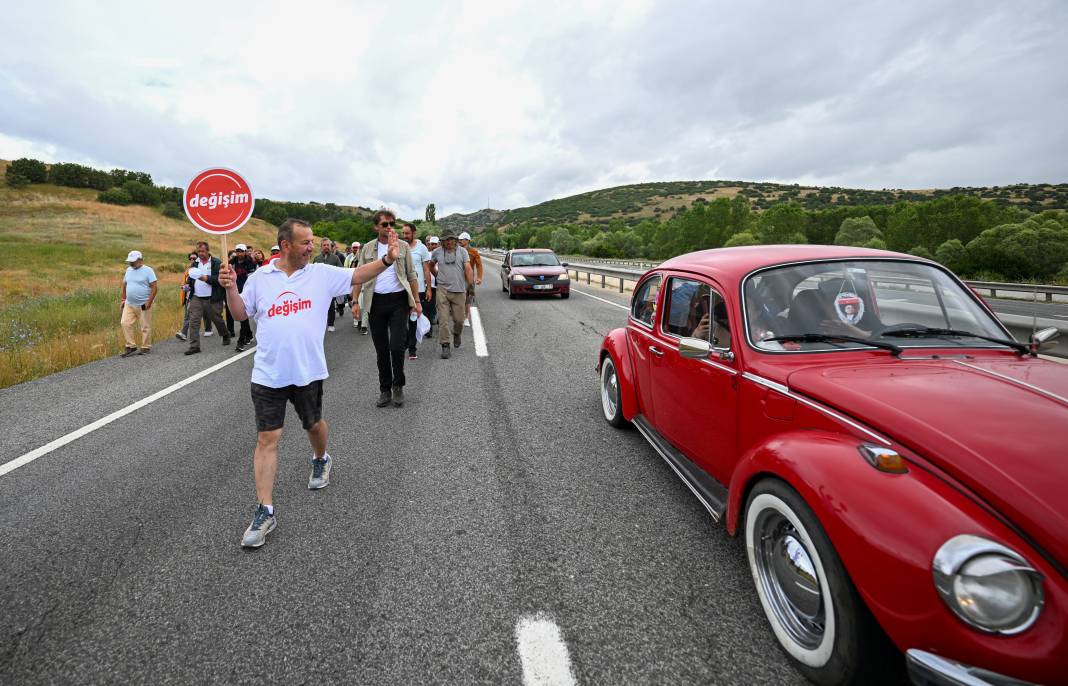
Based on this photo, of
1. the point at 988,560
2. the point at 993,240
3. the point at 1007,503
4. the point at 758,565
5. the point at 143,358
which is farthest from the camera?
the point at 993,240

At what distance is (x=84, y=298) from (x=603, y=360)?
2233 cm

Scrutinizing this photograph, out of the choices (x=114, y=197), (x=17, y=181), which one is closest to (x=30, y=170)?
(x=17, y=181)

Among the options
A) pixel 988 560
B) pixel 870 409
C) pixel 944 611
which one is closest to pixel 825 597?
pixel 944 611

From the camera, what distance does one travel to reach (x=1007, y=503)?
167 centimetres

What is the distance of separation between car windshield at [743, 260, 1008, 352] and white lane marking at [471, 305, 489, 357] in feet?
20.4

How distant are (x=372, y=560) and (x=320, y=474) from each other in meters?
1.20

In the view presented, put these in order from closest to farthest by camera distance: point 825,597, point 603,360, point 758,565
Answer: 1. point 825,597
2. point 758,565
3. point 603,360

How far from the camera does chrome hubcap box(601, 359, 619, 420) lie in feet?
16.7

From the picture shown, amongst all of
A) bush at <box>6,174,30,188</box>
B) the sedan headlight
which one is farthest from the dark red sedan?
bush at <box>6,174,30,188</box>

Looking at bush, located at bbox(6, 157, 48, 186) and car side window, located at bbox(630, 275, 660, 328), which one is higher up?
bush, located at bbox(6, 157, 48, 186)

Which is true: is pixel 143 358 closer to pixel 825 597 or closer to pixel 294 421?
pixel 294 421

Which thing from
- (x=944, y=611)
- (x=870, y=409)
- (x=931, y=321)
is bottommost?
(x=944, y=611)

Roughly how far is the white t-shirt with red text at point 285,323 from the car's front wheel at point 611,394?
8.74ft

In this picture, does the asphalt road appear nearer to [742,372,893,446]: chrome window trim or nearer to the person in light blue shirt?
[742,372,893,446]: chrome window trim
